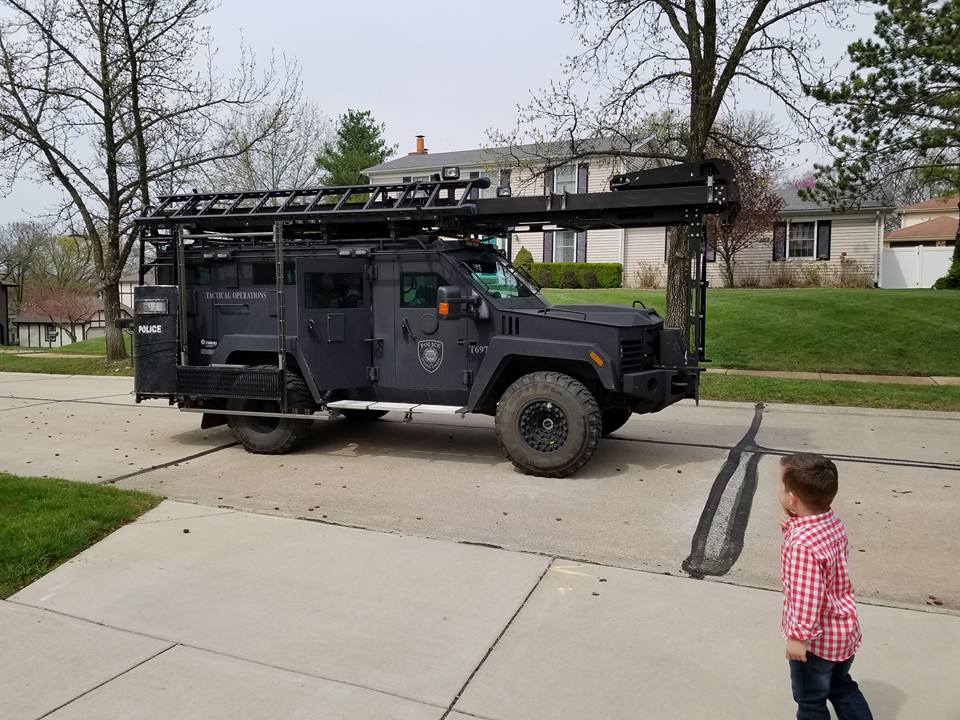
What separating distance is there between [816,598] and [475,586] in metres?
2.27

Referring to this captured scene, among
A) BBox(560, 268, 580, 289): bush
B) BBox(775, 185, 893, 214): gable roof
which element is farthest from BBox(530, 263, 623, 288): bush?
BBox(775, 185, 893, 214): gable roof

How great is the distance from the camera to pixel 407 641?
3.89 metres

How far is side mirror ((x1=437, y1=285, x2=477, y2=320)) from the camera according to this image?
23.9 feet

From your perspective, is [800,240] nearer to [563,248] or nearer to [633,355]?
[563,248]

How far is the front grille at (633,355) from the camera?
7.00 meters

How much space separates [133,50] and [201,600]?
14.9 metres

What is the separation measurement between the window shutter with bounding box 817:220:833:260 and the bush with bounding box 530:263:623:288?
22.8ft

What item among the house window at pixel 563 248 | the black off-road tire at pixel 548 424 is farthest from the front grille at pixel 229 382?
the house window at pixel 563 248

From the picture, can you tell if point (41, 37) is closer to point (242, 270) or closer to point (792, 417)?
point (242, 270)

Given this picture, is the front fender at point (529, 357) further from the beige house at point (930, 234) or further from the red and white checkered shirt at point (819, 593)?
the beige house at point (930, 234)

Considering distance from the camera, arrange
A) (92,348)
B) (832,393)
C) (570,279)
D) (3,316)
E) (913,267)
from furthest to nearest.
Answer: (3,316) → (570,279) → (913,267) → (92,348) → (832,393)

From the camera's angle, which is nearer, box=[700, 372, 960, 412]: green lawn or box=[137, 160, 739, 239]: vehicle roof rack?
box=[137, 160, 739, 239]: vehicle roof rack

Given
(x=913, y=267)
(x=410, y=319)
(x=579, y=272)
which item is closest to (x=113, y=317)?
(x=410, y=319)

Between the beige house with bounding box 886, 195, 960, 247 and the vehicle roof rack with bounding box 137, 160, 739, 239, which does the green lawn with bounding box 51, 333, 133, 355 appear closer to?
the vehicle roof rack with bounding box 137, 160, 739, 239
